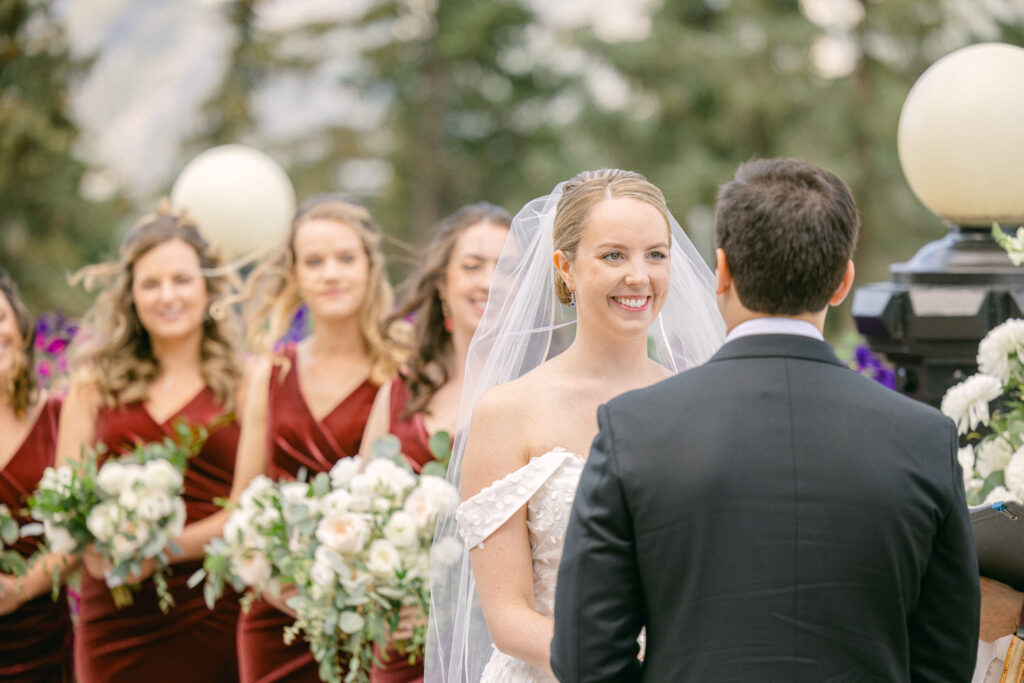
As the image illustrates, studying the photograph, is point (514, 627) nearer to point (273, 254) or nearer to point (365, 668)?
point (365, 668)

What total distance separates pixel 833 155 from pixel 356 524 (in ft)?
52.9

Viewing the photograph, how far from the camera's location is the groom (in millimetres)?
1973

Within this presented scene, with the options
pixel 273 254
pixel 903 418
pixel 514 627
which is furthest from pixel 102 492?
pixel 903 418

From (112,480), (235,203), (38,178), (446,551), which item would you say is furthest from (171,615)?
(38,178)

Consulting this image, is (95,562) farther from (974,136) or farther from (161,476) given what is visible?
(974,136)

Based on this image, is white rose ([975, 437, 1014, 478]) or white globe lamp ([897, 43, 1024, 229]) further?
white globe lamp ([897, 43, 1024, 229])

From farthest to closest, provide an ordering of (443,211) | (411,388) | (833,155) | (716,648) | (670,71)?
(443,211)
(670,71)
(833,155)
(411,388)
(716,648)

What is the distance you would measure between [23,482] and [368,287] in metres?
1.71

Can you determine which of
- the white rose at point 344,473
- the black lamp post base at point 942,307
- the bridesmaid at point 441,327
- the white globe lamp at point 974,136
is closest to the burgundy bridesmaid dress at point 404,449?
the bridesmaid at point 441,327

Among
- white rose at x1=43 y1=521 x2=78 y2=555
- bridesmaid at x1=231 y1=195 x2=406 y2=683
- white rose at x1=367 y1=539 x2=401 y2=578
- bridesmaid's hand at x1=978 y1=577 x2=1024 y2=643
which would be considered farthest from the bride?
white rose at x1=43 y1=521 x2=78 y2=555

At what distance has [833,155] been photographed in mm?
18375

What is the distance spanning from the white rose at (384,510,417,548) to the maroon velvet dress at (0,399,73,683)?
2.06 metres

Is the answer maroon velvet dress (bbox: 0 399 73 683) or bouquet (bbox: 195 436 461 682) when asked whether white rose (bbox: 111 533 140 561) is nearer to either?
maroon velvet dress (bbox: 0 399 73 683)

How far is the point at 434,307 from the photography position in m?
4.62
